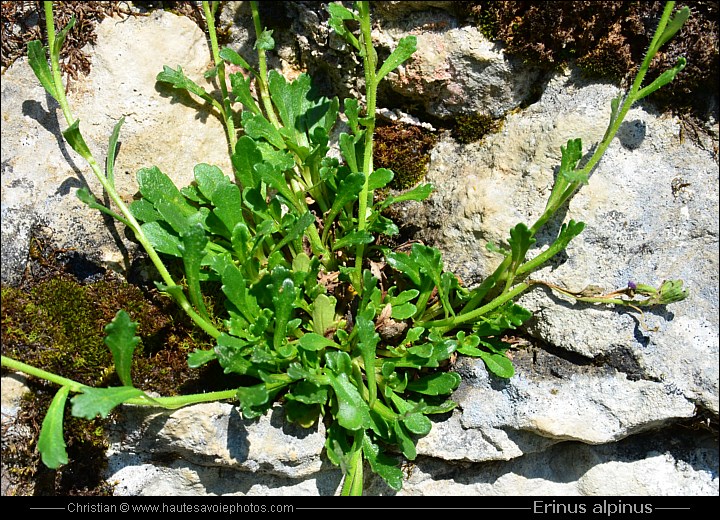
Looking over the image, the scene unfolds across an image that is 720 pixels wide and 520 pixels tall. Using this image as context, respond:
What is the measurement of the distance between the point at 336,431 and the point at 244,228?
2.94 feet

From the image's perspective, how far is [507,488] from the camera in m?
2.75

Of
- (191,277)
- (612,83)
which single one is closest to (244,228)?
(191,277)

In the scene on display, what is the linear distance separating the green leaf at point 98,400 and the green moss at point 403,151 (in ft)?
5.00

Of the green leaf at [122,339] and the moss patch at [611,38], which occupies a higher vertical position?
the moss patch at [611,38]

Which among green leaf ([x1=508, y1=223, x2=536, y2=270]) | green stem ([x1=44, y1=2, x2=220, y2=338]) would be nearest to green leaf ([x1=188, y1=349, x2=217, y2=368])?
green stem ([x1=44, y1=2, x2=220, y2=338])

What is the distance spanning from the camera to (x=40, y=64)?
238 centimetres

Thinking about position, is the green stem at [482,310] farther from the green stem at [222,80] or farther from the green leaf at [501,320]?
the green stem at [222,80]

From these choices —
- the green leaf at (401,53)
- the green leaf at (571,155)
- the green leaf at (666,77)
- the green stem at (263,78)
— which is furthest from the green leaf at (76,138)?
the green leaf at (666,77)

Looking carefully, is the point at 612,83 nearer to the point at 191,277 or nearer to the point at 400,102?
the point at 400,102

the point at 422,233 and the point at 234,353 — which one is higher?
the point at 422,233

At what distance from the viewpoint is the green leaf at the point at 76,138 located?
228cm

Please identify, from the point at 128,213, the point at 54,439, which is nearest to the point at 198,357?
the point at 54,439

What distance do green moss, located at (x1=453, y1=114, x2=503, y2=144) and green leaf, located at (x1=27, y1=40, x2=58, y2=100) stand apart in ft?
5.79

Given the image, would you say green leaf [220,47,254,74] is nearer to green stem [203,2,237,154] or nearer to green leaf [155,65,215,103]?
green stem [203,2,237,154]
